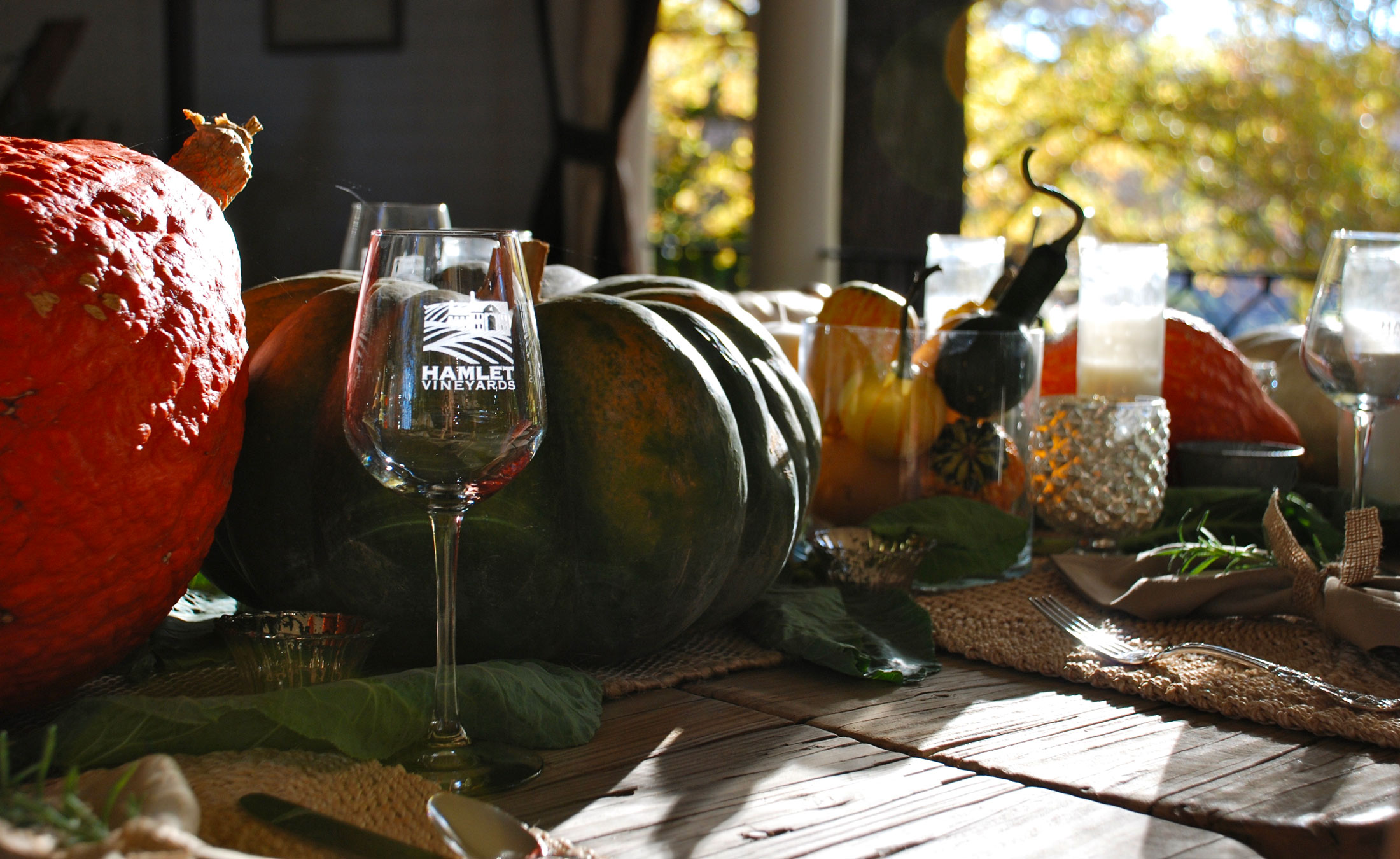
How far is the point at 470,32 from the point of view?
5633 millimetres

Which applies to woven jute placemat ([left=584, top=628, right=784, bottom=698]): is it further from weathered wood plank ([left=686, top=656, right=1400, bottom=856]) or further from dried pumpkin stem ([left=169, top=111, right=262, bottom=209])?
dried pumpkin stem ([left=169, top=111, right=262, bottom=209])

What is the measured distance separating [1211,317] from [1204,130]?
4942 mm

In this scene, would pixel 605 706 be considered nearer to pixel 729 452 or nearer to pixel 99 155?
pixel 729 452

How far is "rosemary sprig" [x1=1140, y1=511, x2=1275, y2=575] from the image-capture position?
124cm

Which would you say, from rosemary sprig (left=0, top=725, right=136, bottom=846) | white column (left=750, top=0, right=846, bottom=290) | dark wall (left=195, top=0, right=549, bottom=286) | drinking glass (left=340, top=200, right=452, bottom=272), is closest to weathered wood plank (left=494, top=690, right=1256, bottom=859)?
rosemary sprig (left=0, top=725, right=136, bottom=846)

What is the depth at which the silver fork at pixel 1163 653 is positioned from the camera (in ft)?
2.86

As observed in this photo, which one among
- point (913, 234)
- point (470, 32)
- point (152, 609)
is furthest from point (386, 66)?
point (152, 609)

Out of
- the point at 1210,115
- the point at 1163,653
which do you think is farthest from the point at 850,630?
the point at 1210,115

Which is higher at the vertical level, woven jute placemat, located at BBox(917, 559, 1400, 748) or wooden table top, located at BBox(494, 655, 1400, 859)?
woven jute placemat, located at BBox(917, 559, 1400, 748)

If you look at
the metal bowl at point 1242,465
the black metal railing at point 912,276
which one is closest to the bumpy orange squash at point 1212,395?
the metal bowl at point 1242,465

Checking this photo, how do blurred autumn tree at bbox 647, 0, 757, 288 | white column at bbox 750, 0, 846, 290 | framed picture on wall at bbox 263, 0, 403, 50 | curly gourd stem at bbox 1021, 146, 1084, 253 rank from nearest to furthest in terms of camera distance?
curly gourd stem at bbox 1021, 146, 1084, 253, white column at bbox 750, 0, 846, 290, framed picture on wall at bbox 263, 0, 403, 50, blurred autumn tree at bbox 647, 0, 757, 288

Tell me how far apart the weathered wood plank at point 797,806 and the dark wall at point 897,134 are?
5118mm

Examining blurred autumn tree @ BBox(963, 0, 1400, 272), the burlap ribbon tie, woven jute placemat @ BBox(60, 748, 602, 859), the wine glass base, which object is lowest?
the wine glass base

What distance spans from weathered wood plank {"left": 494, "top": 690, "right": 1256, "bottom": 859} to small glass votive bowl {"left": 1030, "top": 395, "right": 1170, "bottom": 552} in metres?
0.71
